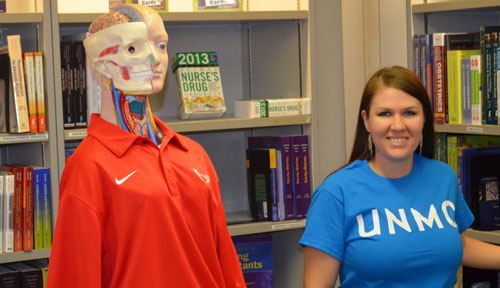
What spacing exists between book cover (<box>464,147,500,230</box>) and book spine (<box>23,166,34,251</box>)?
1.59 m

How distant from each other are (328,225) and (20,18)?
1.27m

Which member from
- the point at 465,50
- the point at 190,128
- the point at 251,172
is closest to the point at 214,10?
the point at 190,128

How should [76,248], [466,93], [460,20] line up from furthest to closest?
[460,20], [466,93], [76,248]

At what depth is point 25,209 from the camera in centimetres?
239

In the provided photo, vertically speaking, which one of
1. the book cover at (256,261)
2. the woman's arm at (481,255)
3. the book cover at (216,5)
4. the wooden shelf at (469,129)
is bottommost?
the book cover at (256,261)

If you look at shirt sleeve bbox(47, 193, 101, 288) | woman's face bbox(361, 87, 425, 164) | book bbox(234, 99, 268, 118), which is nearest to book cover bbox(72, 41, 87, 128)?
book bbox(234, 99, 268, 118)

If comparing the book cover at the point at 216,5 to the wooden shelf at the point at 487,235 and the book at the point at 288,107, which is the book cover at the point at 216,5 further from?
the wooden shelf at the point at 487,235

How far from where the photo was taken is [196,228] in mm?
1639

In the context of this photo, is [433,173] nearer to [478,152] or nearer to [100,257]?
[478,152]

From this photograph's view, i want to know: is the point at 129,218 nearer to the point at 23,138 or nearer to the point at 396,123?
the point at 396,123

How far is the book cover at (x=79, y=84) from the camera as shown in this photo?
2.45 metres

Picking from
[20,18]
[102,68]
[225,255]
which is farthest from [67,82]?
[225,255]

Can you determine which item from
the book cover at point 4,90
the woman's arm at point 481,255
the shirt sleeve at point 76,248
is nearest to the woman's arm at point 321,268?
the woman's arm at point 481,255

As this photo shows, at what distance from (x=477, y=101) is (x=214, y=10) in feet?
3.40
